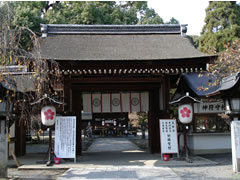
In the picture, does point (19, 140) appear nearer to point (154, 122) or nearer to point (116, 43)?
point (154, 122)

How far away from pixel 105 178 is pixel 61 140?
3244mm

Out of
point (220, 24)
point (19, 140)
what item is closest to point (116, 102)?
point (19, 140)

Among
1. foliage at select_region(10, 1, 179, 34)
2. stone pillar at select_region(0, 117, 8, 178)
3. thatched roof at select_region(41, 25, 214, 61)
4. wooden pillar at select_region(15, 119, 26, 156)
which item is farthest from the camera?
foliage at select_region(10, 1, 179, 34)

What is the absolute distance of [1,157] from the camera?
22.5 feet

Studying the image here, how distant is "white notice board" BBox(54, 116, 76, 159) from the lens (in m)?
9.56

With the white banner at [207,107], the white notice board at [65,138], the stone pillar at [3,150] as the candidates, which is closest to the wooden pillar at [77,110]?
the white notice board at [65,138]

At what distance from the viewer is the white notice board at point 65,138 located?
9.56 metres

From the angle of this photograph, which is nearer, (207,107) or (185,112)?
(185,112)

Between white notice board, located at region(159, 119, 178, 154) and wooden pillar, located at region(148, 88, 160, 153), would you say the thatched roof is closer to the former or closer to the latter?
wooden pillar, located at region(148, 88, 160, 153)

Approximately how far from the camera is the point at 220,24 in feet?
85.0

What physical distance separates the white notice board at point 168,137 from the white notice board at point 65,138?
3523mm

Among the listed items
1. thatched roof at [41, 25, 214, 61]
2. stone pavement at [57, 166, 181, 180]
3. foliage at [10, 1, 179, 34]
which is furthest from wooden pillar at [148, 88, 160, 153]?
foliage at [10, 1, 179, 34]

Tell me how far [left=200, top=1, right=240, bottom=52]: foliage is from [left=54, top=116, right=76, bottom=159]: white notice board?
18391mm

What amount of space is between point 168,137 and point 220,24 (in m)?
20.1
